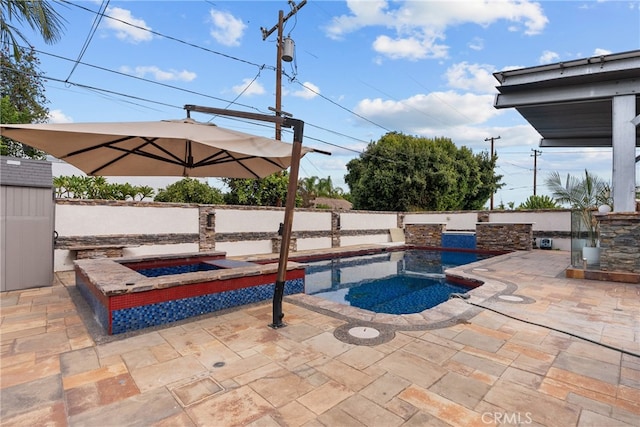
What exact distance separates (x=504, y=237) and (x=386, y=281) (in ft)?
26.8

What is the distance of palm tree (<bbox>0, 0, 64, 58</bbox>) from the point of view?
7.06m

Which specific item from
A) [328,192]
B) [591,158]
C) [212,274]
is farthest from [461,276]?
[591,158]

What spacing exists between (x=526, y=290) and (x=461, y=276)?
161 cm

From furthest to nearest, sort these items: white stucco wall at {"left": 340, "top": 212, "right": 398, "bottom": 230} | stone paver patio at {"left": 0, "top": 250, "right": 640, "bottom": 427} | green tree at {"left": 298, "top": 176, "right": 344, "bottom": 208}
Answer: green tree at {"left": 298, "top": 176, "right": 344, "bottom": 208}, white stucco wall at {"left": 340, "top": 212, "right": 398, "bottom": 230}, stone paver patio at {"left": 0, "top": 250, "right": 640, "bottom": 427}

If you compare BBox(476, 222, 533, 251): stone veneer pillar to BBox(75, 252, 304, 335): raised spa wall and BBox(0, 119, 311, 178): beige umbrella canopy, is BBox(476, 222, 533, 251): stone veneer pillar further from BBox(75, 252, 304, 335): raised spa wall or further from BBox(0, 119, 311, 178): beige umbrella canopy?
BBox(0, 119, 311, 178): beige umbrella canopy

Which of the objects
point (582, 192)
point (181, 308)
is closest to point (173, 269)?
point (181, 308)

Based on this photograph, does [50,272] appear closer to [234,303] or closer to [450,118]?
[234,303]

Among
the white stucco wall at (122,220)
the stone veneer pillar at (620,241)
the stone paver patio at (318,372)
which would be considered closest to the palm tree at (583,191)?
the stone veneer pillar at (620,241)

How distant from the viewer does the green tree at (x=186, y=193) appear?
13.3 meters

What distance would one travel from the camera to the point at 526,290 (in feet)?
19.6

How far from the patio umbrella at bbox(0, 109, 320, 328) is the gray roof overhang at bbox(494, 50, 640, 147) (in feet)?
21.9

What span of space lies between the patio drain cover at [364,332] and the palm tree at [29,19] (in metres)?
9.39

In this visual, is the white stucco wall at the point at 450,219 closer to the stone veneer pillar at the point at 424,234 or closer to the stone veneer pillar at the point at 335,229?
the stone veneer pillar at the point at 424,234

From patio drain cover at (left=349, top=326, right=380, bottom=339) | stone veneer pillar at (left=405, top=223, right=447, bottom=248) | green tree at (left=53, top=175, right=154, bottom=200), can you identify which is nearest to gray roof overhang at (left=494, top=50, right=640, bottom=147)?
patio drain cover at (left=349, top=326, right=380, bottom=339)
